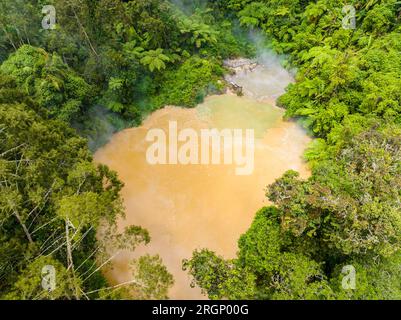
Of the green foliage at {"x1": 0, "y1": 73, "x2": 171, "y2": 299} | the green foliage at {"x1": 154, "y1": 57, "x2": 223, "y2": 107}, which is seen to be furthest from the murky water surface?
the green foliage at {"x1": 0, "y1": 73, "x2": 171, "y2": 299}

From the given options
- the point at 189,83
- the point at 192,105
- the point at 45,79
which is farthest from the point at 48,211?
the point at 189,83

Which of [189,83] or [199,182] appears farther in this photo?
[189,83]

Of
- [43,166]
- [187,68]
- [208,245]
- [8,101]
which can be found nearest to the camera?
[43,166]

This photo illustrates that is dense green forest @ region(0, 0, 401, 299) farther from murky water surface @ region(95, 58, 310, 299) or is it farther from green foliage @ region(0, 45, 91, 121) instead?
murky water surface @ region(95, 58, 310, 299)

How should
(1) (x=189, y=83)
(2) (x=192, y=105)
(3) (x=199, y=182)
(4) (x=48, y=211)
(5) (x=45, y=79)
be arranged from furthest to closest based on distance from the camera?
(1) (x=189, y=83), (2) (x=192, y=105), (3) (x=199, y=182), (5) (x=45, y=79), (4) (x=48, y=211)

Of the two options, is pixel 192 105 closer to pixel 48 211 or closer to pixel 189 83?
pixel 189 83

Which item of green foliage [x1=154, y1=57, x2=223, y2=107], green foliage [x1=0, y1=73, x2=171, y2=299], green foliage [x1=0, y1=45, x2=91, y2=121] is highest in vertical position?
green foliage [x1=154, y1=57, x2=223, y2=107]
